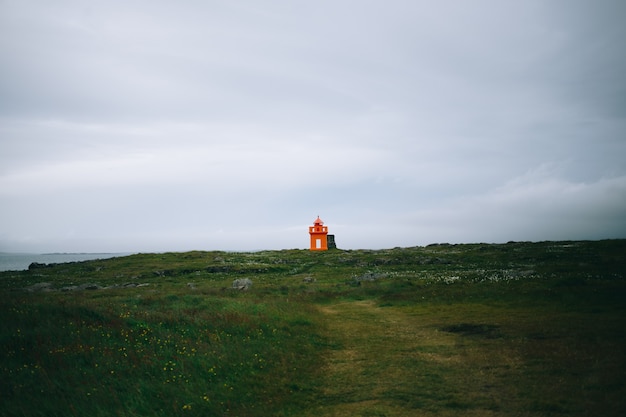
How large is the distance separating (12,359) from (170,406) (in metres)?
6.41

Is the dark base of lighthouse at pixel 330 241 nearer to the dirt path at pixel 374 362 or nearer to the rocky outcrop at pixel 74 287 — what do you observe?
the rocky outcrop at pixel 74 287

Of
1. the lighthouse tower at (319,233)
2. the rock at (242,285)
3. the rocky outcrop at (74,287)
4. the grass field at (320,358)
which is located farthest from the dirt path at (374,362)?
the lighthouse tower at (319,233)

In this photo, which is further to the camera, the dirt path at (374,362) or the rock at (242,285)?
the rock at (242,285)

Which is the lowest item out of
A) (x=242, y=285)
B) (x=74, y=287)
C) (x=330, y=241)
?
(x=74, y=287)

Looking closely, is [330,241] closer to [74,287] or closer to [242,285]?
[242,285]

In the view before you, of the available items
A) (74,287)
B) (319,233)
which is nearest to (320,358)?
(74,287)

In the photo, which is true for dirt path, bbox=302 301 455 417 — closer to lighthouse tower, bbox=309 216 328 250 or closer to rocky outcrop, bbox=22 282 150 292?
rocky outcrop, bbox=22 282 150 292

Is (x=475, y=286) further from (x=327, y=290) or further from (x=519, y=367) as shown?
(x=519, y=367)

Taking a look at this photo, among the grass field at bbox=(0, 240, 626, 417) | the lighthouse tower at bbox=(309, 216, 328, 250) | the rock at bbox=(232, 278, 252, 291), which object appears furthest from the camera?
the lighthouse tower at bbox=(309, 216, 328, 250)

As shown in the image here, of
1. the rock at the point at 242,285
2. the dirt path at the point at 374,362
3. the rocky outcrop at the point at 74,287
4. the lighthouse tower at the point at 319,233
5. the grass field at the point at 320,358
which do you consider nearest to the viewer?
the grass field at the point at 320,358

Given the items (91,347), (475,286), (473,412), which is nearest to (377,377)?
(473,412)

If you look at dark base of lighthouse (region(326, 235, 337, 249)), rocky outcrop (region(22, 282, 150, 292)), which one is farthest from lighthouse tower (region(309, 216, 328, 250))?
rocky outcrop (region(22, 282, 150, 292))

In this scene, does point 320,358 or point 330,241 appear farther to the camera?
point 330,241

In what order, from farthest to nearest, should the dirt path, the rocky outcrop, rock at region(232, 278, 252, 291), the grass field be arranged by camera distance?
1. the rocky outcrop
2. rock at region(232, 278, 252, 291)
3. the dirt path
4. the grass field
